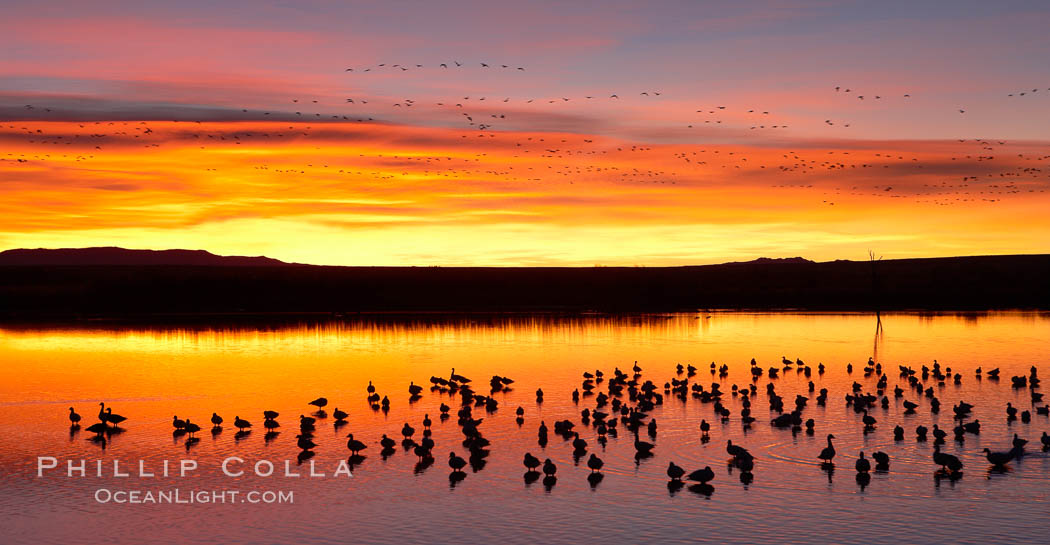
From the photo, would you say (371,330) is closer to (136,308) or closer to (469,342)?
(469,342)

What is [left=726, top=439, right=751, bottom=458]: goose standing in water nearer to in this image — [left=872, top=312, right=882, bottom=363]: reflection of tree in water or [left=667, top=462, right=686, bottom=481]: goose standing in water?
[left=667, top=462, right=686, bottom=481]: goose standing in water

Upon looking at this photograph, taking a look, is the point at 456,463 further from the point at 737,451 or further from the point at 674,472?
the point at 737,451

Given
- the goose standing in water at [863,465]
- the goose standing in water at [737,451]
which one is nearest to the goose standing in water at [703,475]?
the goose standing in water at [737,451]

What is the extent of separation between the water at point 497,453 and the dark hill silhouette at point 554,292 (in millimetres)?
41681

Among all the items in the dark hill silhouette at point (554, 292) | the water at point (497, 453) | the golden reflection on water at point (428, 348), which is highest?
the dark hill silhouette at point (554, 292)

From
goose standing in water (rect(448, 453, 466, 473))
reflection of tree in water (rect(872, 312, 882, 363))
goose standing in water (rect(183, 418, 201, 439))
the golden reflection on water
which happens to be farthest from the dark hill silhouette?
goose standing in water (rect(448, 453, 466, 473))

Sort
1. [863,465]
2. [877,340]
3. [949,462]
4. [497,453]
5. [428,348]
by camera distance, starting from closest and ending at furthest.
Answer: [863,465] < [949,462] < [497,453] < [428,348] < [877,340]

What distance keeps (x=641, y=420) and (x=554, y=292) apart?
88660mm

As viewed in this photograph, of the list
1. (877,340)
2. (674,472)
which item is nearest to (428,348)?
(877,340)

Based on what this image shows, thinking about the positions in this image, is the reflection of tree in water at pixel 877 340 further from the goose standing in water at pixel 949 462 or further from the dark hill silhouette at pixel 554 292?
the goose standing in water at pixel 949 462

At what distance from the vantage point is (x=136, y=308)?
103 meters

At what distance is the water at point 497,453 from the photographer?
22.2m

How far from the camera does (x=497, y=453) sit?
98.1 feet

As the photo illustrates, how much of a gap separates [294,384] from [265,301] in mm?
66707
